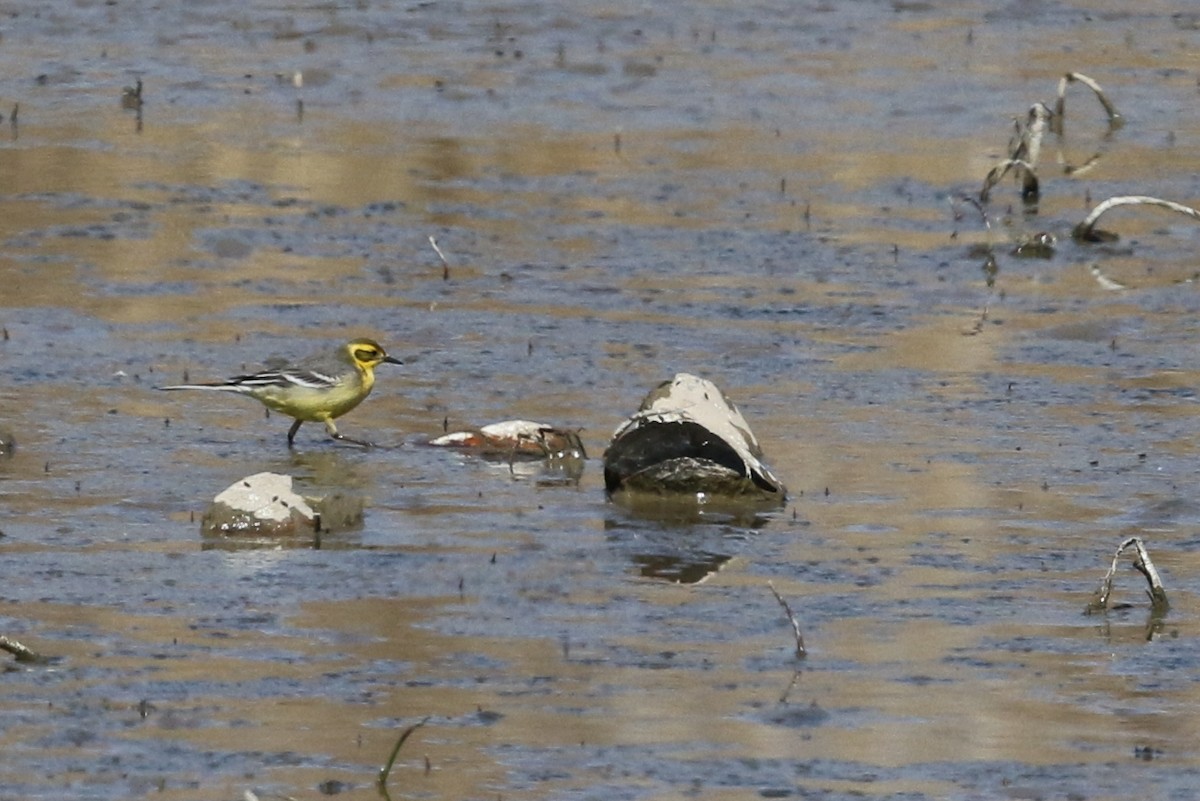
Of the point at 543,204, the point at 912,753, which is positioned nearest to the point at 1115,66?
the point at 543,204

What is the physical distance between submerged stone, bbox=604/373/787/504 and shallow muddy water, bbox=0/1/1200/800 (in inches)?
8.2

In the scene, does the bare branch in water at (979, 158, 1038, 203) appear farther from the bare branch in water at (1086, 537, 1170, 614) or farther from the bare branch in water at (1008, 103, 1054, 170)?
the bare branch in water at (1086, 537, 1170, 614)

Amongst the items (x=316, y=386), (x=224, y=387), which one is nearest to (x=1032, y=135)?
(x=316, y=386)

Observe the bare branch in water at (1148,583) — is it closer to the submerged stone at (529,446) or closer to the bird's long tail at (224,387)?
the submerged stone at (529,446)

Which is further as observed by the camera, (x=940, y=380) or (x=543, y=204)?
(x=543, y=204)

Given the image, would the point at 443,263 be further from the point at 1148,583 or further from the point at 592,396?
the point at 1148,583

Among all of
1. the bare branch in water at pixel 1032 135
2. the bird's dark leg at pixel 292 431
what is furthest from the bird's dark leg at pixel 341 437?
the bare branch in water at pixel 1032 135

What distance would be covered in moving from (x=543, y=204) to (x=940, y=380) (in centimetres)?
447

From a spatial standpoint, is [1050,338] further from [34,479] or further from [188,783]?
[188,783]

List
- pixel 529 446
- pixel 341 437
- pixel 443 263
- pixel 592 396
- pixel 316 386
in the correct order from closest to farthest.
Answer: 1. pixel 529 446
2. pixel 316 386
3. pixel 341 437
4. pixel 592 396
5. pixel 443 263

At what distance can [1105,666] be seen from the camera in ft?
28.1

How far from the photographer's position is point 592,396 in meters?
12.5

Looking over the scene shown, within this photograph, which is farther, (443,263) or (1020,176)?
(1020,176)

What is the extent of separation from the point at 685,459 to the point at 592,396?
179cm
